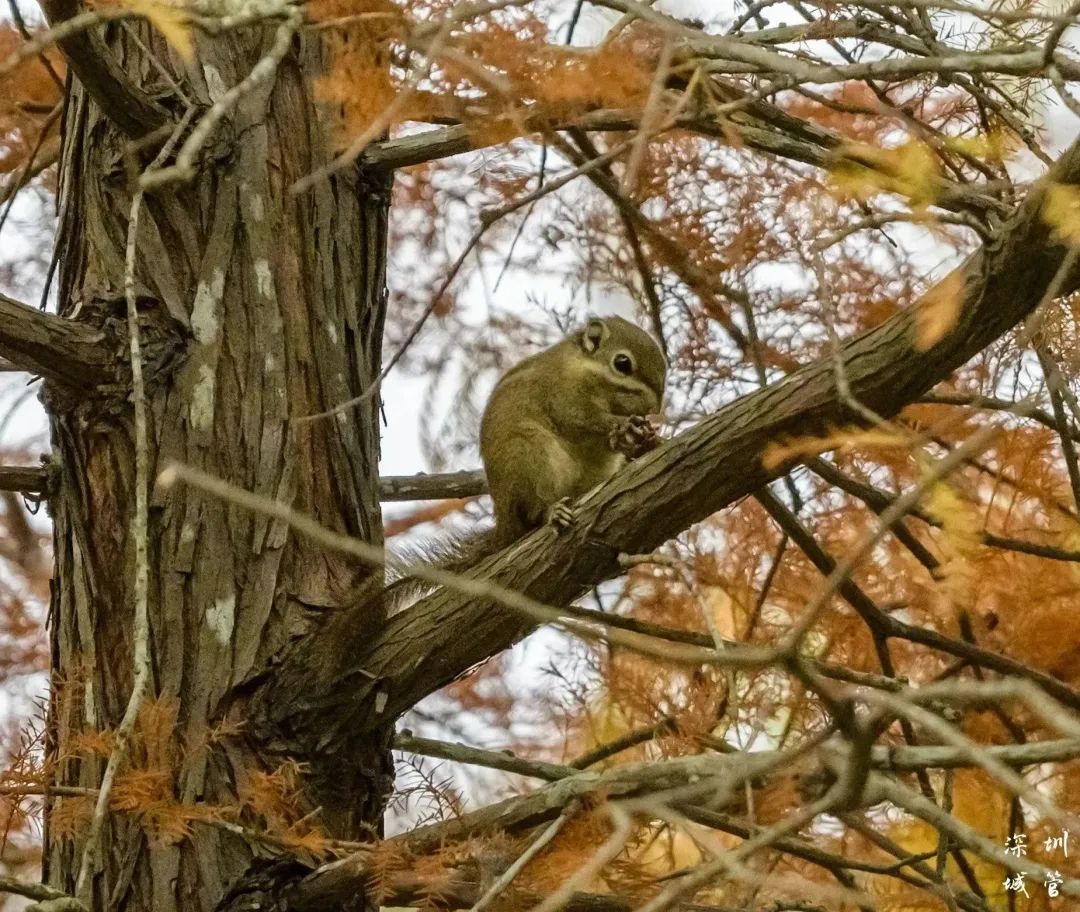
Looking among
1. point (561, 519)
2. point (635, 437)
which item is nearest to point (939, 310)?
point (561, 519)

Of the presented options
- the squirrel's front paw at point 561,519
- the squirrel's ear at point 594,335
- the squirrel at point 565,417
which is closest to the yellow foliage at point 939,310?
the squirrel's front paw at point 561,519

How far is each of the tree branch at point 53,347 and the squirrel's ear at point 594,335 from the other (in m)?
1.59

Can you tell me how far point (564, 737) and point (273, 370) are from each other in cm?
154

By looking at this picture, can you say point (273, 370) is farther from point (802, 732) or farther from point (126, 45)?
point (802, 732)

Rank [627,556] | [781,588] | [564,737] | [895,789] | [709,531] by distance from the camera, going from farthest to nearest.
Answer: [564,737] → [709,531] → [781,588] → [627,556] → [895,789]

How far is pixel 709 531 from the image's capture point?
3625 mm

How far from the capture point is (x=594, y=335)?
405cm

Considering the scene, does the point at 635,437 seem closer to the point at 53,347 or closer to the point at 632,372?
the point at 632,372

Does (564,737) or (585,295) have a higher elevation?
(585,295)

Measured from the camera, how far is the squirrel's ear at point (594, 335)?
4023 mm

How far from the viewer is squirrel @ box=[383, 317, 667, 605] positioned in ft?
12.3

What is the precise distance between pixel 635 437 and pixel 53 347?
4.72 ft

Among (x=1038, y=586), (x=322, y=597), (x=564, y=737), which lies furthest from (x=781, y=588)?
(x=322, y=597)

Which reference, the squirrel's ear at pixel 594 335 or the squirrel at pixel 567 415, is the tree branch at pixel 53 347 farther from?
the squirrel's ear at pixel 594 335
